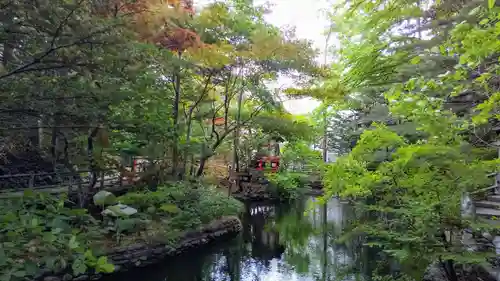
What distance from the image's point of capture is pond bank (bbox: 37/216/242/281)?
5033 mm

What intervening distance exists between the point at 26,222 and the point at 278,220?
8.17 meters

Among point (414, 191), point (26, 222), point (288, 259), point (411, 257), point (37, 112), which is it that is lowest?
point (288, 259)

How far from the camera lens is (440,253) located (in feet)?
9.18

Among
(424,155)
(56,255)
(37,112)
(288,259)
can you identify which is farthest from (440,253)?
(288,259)

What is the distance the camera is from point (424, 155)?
2533 millimetres

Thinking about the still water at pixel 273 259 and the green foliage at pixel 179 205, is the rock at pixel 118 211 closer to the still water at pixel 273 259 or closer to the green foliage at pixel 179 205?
the green foliage at pixel 179 205

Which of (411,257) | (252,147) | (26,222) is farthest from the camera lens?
(252,147)

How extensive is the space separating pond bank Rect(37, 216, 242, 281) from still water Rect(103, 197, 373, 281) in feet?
0.47

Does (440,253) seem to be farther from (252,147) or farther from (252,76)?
(252,147)

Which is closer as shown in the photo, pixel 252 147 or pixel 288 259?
pixel 288 259

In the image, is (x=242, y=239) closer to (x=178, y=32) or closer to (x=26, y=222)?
(x=178, y=32)

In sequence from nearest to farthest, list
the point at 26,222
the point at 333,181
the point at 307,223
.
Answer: the point at 26,222 < the point at 333,181 < the point at 307,223

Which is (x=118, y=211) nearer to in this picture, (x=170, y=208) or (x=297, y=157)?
(x=170, y=208)

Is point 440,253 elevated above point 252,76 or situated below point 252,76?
below
